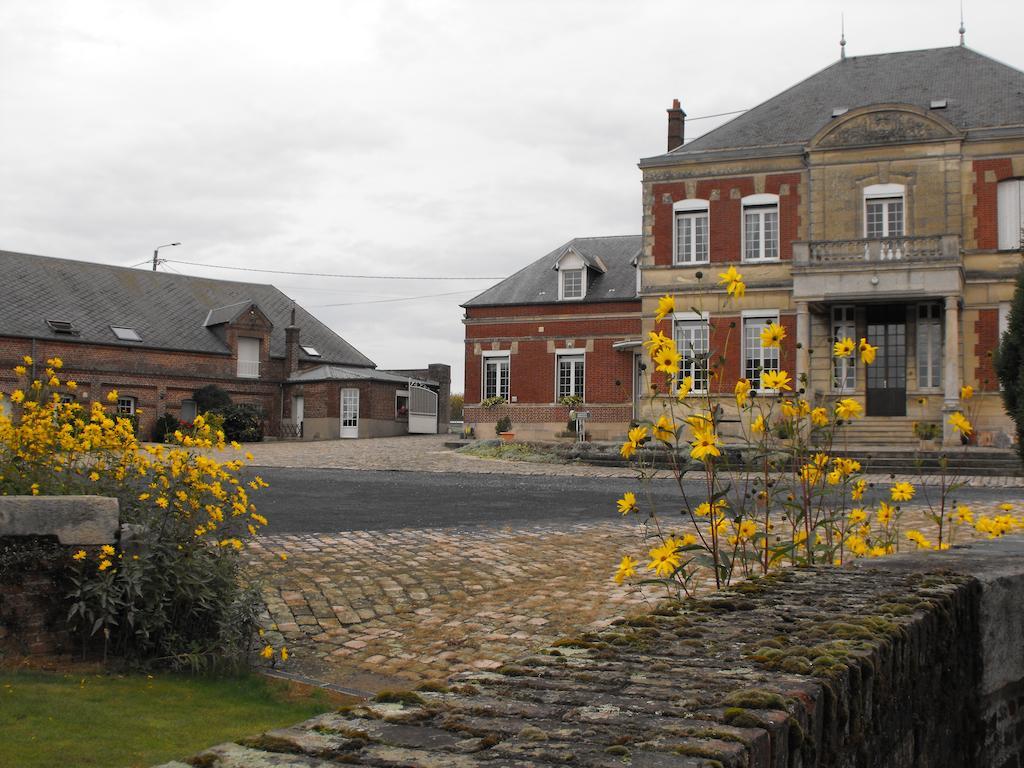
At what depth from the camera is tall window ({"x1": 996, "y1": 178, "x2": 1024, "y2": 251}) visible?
83.0 feet

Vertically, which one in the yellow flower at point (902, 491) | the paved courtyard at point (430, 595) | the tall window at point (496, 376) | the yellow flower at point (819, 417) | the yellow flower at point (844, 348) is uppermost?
the tall window at point (496, 376)

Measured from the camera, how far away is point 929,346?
2605 centimetres

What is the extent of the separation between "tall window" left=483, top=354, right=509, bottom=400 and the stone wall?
98.8 feet

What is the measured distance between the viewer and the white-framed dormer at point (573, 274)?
3366 centimetres

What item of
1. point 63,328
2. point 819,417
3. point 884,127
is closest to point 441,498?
point 819,417

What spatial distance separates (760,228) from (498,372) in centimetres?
1063

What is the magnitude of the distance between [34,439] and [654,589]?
4.66m

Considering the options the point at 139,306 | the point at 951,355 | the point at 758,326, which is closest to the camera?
the point at 951,355

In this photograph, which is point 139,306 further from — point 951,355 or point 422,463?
point 951,355

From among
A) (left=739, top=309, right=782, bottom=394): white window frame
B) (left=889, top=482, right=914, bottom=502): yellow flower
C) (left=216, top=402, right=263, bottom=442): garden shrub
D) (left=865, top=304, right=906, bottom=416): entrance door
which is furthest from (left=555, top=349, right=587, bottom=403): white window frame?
(left=889, top=482, right=914, bottom=502): yellow flower

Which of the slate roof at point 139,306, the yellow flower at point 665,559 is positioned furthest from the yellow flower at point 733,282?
the slate roof at point 139,306

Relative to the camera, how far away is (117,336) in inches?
1506

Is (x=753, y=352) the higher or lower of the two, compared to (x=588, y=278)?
lower

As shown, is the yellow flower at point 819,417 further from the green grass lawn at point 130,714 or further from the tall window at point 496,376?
the tall window at point 496,376
